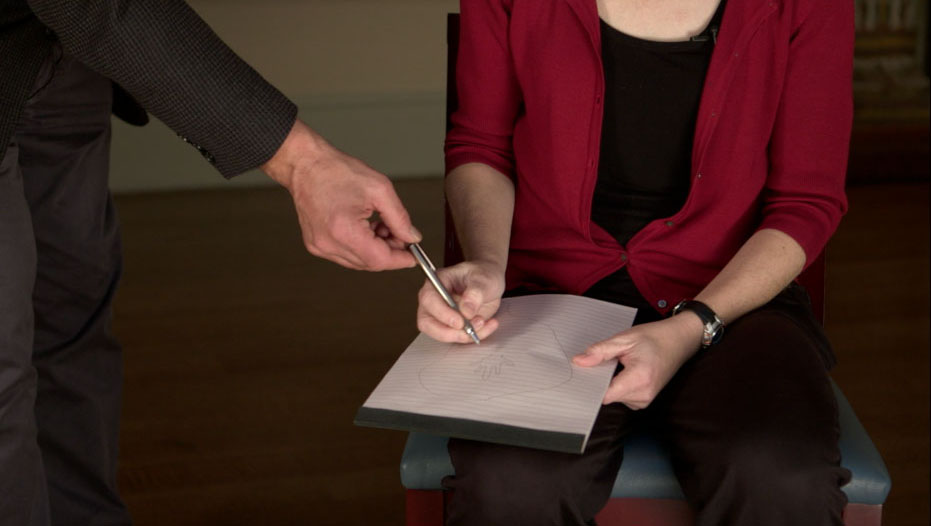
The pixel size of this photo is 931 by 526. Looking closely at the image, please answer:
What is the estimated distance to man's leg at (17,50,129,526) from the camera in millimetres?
1541

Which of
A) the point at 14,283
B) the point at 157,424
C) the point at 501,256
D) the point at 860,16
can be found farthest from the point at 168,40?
the point at 860,16

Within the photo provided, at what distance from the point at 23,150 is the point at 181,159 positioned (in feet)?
9.22

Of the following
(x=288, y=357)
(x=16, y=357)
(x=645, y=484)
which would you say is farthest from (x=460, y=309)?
(x=288, y=357)

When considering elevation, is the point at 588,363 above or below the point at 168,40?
below

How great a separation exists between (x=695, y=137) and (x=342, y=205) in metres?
0.50

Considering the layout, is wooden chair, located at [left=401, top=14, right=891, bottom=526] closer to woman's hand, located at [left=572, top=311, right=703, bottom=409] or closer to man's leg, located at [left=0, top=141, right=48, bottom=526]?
woman's hand, located at [left=572, top=311, right=703, bottom=409]

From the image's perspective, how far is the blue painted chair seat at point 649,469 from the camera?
1.24 metres

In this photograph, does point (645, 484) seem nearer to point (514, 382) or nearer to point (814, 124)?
point (514, 382)

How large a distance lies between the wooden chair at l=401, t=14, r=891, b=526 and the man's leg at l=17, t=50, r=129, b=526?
2.05 ft

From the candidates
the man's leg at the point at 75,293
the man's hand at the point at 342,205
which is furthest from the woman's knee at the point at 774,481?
the man's leg at the point at 75,293

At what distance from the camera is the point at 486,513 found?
120 cm

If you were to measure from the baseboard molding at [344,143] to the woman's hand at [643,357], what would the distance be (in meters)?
3.17

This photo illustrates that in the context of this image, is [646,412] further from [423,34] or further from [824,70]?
[423,34]

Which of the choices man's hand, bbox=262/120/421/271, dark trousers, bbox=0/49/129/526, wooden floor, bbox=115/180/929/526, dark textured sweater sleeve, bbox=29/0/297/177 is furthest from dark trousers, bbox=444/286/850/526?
wooden floor, bbox=115/180/929/526
